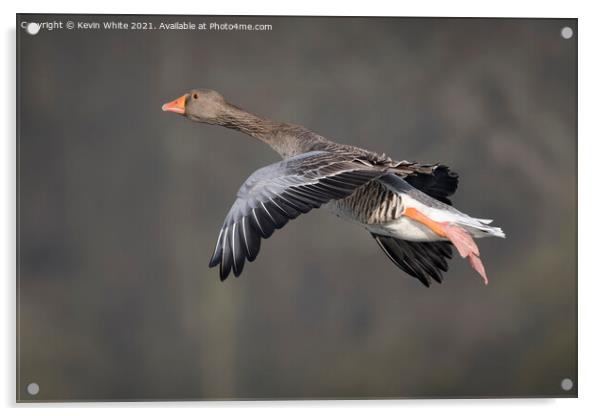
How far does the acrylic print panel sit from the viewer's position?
5.06 metres

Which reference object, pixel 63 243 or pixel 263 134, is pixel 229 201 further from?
pixel 63 243

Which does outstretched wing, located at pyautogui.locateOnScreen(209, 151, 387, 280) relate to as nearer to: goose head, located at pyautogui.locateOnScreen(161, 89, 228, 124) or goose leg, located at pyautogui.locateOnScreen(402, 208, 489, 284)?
goose leg, located at pyautogui.locateOnScreen(402, 208, 489, 284)

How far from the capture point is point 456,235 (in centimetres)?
484

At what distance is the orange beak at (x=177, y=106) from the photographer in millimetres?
5207

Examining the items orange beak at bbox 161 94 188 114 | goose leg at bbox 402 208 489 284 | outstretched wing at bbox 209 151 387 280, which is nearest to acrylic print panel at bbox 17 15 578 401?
orange beak at bbox 161 94 188 114

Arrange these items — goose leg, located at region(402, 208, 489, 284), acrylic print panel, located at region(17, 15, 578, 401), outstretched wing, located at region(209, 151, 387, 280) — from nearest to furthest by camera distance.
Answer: outstretched wing, located at region(209, 151, 387, 280)
goose leg, located at region(402, 208, 489, 284)
acrylic print panel, located at region(17, 15, 578, 401)

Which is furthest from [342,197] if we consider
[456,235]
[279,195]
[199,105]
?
[199,105]

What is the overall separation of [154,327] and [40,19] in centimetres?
193

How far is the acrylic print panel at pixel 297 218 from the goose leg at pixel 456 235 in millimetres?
131

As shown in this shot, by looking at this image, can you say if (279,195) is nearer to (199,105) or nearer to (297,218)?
(297,218)

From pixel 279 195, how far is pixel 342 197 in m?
0.32

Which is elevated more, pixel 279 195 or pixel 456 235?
pixel 279 195

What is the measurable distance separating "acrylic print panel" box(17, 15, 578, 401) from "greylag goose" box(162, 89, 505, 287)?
0.03 metres

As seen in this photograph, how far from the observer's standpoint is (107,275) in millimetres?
5066
